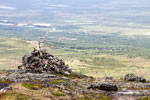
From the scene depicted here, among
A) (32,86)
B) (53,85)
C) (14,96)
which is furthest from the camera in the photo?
(53,85)

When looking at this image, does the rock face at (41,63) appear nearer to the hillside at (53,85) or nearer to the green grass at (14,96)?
the hillside at (53,85)

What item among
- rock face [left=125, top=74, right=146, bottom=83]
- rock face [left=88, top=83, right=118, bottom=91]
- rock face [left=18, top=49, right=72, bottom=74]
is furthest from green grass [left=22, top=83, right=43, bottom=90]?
rock face [left=125, top=74, right=146, bottom=83]

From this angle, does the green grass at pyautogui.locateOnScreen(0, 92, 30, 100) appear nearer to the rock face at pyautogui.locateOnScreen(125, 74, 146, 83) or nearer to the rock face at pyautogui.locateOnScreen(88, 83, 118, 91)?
the rock face at pyautogui.locateOnScreen(88, 83, 118, 91)

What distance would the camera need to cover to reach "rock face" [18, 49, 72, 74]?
72.1 meters

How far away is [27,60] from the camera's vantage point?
242ft

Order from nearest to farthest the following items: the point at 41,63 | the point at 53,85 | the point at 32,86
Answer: the point at 32,86, the point at 53,85, the point at 41,63

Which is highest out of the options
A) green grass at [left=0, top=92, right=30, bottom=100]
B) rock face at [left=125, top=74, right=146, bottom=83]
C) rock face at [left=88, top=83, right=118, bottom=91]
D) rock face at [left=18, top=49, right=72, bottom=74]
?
rock face at [left=18, top=49, right=72, bottom=74]

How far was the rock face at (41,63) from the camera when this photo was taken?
236 ft

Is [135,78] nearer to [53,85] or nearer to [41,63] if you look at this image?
[41,63]

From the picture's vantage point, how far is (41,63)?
7256 centimetres

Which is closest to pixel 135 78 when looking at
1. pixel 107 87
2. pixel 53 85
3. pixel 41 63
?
pixel 107 87

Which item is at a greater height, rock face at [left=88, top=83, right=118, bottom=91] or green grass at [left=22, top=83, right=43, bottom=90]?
green grass at [left=22, top=83, right=43, bottom=90]

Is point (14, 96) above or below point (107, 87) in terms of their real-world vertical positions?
above

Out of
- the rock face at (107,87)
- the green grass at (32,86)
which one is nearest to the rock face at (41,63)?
the green grass at (32,86)
